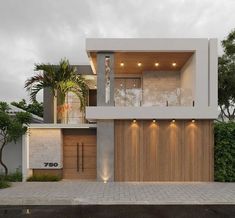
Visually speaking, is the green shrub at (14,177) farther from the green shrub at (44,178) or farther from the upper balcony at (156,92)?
the upper balcony at (156,92)

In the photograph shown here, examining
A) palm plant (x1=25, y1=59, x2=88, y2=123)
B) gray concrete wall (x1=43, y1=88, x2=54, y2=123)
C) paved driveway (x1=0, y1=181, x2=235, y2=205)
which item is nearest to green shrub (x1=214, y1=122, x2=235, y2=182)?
paved driveway (x1=0, y1=181, x2=235, y2=205)

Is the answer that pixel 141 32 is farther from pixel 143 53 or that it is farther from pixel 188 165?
pixel 188 165

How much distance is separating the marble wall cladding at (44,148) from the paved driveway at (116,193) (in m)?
1.27

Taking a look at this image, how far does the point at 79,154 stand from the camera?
15.5 meters

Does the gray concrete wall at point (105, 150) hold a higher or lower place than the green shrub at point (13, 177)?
higher

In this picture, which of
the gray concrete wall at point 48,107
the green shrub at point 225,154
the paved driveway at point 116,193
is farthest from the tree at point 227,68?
the gray concrete wall at point 48,107

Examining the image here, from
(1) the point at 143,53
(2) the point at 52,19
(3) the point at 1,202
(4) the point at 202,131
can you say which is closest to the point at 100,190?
(3) the point at 1,202

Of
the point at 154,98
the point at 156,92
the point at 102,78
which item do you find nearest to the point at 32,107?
the point at 102,78

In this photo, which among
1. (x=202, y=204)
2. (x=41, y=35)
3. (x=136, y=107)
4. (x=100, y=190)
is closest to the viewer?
(x=202, y=204)

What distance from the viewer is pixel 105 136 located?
559 inches

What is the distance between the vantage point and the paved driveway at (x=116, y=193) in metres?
10.2

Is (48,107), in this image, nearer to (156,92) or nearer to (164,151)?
(156,92)

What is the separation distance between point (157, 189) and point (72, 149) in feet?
16.3

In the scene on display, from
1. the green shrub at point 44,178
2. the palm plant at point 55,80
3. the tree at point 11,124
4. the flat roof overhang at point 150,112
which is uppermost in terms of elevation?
the palm plant at point 55,80
